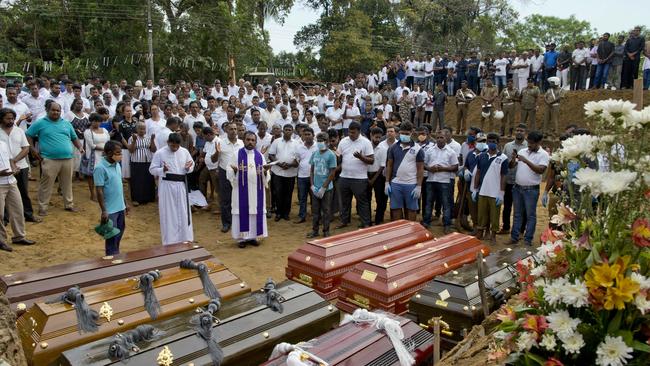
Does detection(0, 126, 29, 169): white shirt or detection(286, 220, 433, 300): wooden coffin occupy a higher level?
detection(0, 126, 29, 169): white shirt

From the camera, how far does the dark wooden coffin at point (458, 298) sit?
4473 mm

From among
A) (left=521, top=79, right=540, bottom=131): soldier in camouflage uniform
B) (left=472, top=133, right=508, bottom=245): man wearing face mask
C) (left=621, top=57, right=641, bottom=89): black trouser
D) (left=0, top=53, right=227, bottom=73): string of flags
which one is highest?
(left=0, top=53, right=227, bottom=73): string of flags

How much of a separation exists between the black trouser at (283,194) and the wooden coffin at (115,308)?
15.1ft

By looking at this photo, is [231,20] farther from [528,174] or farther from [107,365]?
[107,365]

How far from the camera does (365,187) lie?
354 inches

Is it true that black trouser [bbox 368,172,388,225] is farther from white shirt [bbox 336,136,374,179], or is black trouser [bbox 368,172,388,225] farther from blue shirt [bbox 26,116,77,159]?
blue shirt [bbox 26,116,77,159]

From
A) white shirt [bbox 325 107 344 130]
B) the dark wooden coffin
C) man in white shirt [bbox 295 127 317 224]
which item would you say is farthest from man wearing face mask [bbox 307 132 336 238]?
white shirt [bbox 325 107 344 130]

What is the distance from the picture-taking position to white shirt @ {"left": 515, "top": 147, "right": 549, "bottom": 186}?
24.9 ft

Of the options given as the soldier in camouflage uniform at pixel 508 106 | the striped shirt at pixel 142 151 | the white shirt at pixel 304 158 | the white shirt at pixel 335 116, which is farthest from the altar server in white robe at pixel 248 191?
the soldier in camouflage uniform at pixel 508 106

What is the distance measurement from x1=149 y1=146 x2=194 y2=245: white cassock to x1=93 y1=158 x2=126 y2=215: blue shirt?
973 millimetres

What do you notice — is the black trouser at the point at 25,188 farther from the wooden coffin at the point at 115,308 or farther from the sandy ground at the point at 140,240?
the wooden coffin at the point at 115,308

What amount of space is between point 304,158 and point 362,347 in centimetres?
599

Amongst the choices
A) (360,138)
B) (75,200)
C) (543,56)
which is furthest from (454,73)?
(75,200)

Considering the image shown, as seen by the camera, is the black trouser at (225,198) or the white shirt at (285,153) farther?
the white shirt at (285,153)
